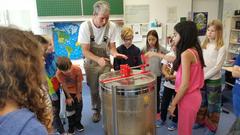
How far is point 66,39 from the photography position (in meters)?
4.11

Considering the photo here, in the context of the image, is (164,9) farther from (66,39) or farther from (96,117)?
(96,117)

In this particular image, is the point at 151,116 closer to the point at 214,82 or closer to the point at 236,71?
the point at 236,71

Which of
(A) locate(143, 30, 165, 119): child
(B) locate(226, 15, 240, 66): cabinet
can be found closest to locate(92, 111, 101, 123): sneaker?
(A) locate(143, 30, 165, 119): child

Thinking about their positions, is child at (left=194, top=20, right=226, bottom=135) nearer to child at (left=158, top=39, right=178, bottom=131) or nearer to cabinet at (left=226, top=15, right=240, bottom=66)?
child at (left=158, top=39, right=178, bottom=131)

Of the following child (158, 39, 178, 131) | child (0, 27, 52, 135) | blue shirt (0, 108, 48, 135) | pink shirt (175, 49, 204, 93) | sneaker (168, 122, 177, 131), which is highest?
child (0, 27, 52, 135)

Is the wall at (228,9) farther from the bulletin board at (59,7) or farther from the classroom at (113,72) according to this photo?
the bulletin board at (59,7)

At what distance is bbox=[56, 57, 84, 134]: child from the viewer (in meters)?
2.29

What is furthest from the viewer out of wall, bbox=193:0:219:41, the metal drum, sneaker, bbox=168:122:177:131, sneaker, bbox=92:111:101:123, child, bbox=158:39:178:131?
wall, bbox=193:0:219:41

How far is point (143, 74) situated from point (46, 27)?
2.61 meters

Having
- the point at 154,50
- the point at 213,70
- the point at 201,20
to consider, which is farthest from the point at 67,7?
the point at 201,20

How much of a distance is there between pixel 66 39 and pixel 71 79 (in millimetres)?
1849

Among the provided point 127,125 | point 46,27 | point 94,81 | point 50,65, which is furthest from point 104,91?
point 46,27

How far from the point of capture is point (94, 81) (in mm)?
2562

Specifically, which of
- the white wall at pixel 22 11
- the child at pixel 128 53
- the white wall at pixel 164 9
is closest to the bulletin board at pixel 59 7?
the white wall at pixel 22 11
